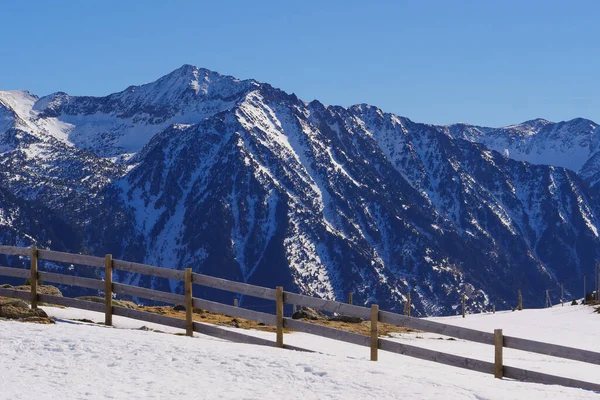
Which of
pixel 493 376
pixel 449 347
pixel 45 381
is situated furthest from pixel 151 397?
pixel 449 347

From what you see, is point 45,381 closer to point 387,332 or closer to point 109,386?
point 109,386

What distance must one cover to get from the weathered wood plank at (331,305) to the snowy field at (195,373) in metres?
1.03

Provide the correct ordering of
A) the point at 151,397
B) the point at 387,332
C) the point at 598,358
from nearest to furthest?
the point at 151,397, the point at 598,358, the point at 387,332

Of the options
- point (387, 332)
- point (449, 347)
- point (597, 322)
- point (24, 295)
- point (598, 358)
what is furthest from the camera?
point (597, 322)

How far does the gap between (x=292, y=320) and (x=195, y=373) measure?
3399mm

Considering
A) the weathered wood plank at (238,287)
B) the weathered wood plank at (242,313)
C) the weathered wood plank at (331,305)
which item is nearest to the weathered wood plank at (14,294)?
the weathered wood plank at (238,287)

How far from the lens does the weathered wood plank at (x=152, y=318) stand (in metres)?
22.7

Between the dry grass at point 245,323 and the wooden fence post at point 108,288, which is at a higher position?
the wooden fence post at point 108,288

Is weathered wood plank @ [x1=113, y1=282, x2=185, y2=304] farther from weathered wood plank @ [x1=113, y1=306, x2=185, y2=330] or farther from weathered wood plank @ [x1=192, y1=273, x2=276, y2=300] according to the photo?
weathered wood plank @ [x1=192, y1=273, x2=276, y2=300]

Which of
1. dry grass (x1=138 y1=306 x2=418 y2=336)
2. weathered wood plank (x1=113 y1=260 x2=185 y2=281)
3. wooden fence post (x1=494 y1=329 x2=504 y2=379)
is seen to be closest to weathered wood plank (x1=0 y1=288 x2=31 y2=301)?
weathered wood plank (x1=113 y1=260 x2=185 y2=281)

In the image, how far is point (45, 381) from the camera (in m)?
16.9

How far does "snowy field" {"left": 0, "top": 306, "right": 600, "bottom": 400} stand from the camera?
652 inches

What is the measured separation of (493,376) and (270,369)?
497cm

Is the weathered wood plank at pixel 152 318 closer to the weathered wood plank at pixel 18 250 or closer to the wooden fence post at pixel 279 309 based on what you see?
the wooden fence post at pixel 279 309
